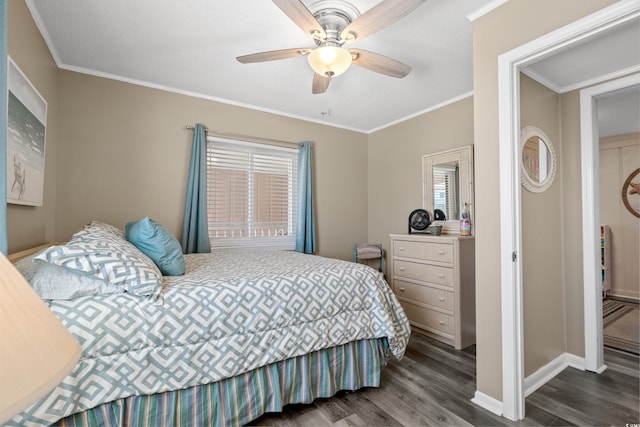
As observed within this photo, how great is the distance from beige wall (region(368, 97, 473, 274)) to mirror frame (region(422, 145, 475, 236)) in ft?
0.25

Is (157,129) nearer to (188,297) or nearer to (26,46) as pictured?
(26,46)

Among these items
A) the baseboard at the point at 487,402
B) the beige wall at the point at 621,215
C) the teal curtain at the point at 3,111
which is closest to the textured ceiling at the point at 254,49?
the teal curtain at the point at 3,111

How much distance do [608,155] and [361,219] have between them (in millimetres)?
3934

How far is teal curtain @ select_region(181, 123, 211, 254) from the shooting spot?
318cm

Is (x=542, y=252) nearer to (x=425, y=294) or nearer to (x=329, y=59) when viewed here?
(x=425, y=294)

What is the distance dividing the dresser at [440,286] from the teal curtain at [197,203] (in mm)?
2156

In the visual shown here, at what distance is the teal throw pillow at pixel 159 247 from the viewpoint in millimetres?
1892

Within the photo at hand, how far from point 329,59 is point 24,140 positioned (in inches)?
75.7

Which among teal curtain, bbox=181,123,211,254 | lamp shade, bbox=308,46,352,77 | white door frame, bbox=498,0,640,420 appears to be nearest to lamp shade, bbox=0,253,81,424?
lamp shade, bbox=308,46,352,77

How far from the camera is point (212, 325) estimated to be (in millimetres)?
1584

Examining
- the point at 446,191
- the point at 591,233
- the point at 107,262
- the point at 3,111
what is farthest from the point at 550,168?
the point at 3,111

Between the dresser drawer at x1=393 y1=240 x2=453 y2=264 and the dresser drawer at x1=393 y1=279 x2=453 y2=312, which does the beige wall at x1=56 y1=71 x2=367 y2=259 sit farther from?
the dresser drawer at x1=393 y1=279 x2=453 y2=312

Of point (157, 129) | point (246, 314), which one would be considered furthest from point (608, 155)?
point (157, 129)

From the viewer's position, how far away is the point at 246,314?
1.67 meters
